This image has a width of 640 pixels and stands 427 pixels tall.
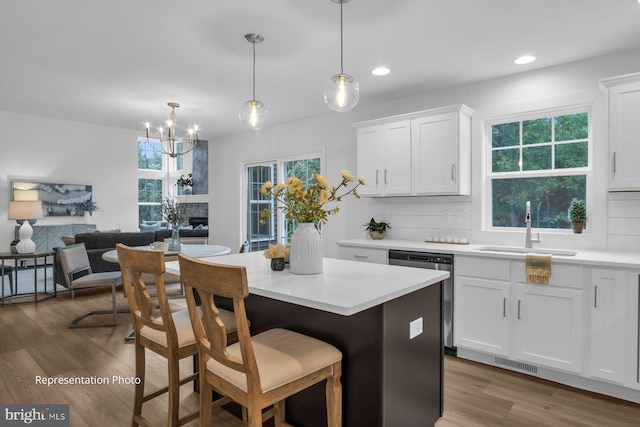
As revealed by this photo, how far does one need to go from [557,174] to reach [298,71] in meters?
2.60

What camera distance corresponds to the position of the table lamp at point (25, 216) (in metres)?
4.97

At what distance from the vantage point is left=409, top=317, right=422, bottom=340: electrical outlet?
188 centimetres

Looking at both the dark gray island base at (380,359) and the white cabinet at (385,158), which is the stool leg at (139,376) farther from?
the white cabinet at (385,158)

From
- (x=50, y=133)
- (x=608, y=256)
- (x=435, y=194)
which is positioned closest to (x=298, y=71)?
(x=435, y=194)

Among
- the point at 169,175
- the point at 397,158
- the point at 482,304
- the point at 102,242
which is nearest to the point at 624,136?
the point at 482,304

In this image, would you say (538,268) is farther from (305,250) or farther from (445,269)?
(305,250)

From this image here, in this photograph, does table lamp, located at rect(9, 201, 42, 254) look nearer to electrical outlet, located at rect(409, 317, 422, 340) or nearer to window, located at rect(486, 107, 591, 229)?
electrical outlet, located at rect(409, 317, 422, 340)

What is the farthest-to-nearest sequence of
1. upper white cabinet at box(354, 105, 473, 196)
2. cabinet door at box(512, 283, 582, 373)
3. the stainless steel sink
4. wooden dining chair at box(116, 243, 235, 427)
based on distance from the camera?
upper white cabinet at box(354, 105, 473, 196) → the stainless steel sink → cabinet door at box(512, 283, 582, 373) → wooden dining chair at box(116, 243, 235, 427)

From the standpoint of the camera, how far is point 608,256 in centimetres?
285

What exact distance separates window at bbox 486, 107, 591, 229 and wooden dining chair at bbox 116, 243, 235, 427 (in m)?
3.02

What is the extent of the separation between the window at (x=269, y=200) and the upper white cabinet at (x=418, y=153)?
135cm

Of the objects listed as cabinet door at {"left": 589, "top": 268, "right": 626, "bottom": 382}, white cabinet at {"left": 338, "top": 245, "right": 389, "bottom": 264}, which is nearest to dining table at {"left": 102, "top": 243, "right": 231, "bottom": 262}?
white cabinet at {"left": 338, "top": 245, "right": 389, "bottom": 264}

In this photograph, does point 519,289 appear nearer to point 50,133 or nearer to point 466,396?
point 466,396

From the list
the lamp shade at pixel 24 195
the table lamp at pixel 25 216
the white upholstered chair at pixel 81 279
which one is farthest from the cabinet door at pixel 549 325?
the lamp shade at pixel 24 195
